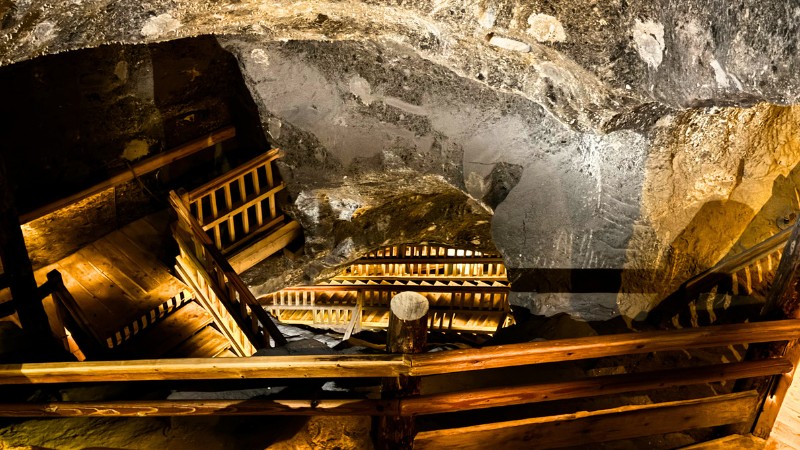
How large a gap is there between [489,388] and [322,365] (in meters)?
1.04

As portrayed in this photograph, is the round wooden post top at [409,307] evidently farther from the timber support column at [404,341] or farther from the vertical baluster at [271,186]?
the vertical baluster at [271,186]

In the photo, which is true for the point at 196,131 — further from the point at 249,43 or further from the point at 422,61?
the point at 422,61

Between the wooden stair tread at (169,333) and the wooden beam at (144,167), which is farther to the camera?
the wooden beam at (144,167)

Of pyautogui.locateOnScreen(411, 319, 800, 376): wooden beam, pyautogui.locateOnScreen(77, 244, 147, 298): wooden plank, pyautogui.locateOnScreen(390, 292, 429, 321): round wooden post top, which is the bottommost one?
pyautogui.locateOnScreen(77, 244, 147, 298): wooden plank

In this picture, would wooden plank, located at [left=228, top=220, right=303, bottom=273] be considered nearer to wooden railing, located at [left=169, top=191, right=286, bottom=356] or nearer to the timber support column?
wooden railing, located at [left=169, top=191, right=286, bottom=356]

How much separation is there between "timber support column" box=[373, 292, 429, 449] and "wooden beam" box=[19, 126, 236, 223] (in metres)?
5.16

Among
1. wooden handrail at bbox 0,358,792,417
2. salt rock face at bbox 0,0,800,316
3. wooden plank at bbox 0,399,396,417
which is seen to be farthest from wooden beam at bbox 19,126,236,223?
wooden handrail at bbox 0,358,792,417

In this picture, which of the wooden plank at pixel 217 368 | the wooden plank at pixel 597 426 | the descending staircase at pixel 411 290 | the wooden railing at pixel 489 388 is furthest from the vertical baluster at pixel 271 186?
the wooden plank at pixel 597 426

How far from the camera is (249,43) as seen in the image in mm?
6914

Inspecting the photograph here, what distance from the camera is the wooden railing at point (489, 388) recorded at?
2.94 meters

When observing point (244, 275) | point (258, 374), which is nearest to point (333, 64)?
point (244, 275)

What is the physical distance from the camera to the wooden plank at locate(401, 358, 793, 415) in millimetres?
3205

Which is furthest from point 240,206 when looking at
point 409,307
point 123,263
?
point 409,307

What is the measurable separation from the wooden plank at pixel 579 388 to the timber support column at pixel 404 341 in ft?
0.34
